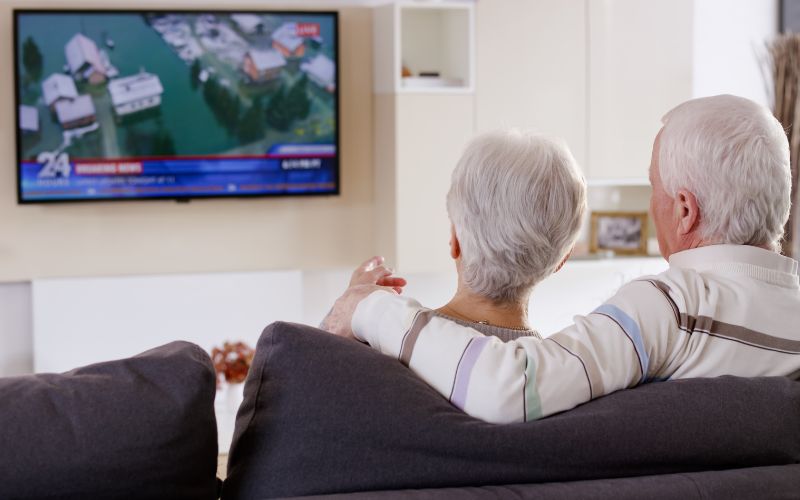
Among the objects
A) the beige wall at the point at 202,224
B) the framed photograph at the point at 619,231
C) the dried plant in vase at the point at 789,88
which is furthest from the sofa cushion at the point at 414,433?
the dried plant in vase at the point at 789,88

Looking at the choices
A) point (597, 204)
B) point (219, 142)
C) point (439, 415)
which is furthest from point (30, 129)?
point (439, 415)

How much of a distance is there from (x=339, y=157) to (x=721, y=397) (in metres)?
3.15

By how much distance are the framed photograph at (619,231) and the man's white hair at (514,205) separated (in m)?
3.24

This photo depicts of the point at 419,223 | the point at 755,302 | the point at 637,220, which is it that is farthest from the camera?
the point at 637,220

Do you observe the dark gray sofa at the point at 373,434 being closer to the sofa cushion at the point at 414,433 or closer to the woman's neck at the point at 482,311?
the sofa cushion at the point at 414,433

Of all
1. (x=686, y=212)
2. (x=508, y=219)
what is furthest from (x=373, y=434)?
(x=686, y=212)

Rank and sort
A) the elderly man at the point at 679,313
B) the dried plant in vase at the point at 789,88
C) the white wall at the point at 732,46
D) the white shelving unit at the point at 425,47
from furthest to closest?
1. the white wall at the point at 732,46
2. the dried plant in vase at the point at 789,88
3. the white shelving unit at the point at 425,47
4. the elderly man at the point at 679,313

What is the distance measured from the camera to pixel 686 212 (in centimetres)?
161

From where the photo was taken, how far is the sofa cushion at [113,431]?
112cm

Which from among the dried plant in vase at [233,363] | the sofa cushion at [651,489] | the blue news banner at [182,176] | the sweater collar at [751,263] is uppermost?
the blue news banner at [182,176]

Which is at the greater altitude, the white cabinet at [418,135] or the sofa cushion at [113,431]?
the white cabinet at [418,135]

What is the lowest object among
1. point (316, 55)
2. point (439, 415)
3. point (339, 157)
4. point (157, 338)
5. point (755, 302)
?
point (157, 338)

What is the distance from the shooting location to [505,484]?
1.29m

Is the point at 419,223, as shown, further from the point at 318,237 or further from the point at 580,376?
the point at 580,376
